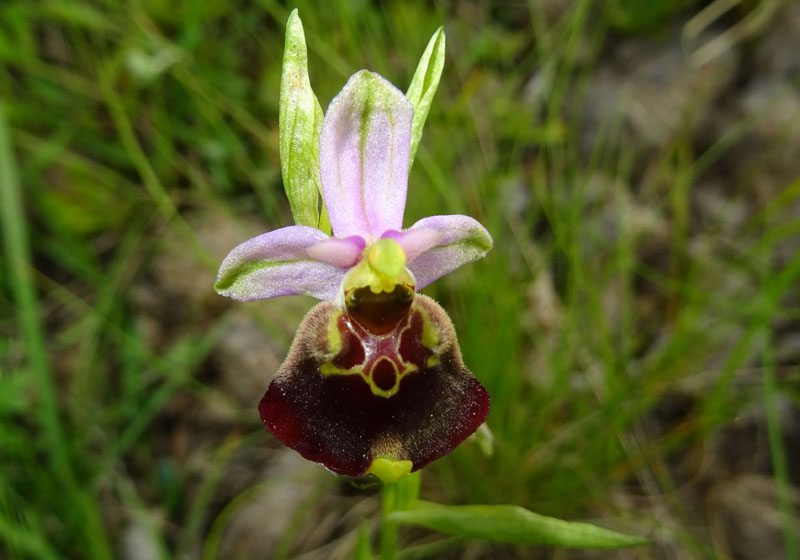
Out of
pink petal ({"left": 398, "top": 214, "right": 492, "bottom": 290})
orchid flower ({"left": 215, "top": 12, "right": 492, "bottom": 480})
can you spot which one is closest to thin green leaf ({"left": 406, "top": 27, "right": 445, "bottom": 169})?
orchid flower ({"left": 215, "top": 12, "right": 492, "bottom": 480})

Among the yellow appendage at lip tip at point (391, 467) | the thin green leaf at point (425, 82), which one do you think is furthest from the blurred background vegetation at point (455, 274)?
the yellow appendage at lip tip at point (391, 467)

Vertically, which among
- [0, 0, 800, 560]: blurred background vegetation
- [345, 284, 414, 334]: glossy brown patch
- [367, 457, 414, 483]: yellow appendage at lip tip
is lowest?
[0, 0, 800, 560]: blurred background vegetation

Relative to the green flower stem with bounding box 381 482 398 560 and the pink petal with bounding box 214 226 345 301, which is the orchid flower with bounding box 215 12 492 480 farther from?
the green flower stem with bounding box 381 482 398 560

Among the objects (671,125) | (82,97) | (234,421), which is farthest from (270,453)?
(671,125)

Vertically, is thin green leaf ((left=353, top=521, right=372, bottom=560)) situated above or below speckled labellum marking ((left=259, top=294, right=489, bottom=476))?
below

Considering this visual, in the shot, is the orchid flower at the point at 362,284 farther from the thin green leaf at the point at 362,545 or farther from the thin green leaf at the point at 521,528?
the thin green leaf at the point at 362,545

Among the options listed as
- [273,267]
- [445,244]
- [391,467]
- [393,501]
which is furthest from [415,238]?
[393,501]

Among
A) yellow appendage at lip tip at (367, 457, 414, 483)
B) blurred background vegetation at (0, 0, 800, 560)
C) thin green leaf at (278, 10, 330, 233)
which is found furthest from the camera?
blurred background vegetation at (0, 0, 800, 560)

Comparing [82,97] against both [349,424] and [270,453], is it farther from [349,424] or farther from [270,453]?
[349,424]
